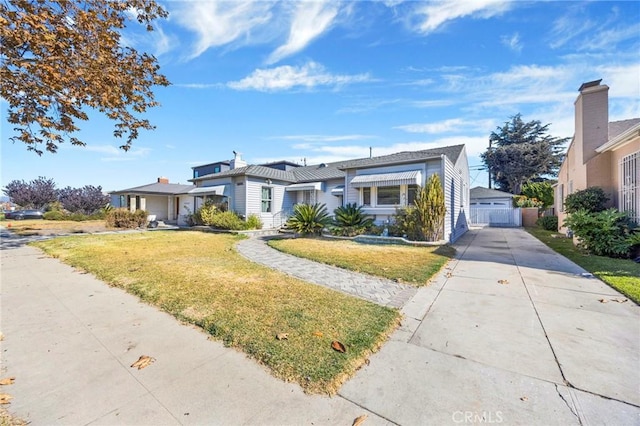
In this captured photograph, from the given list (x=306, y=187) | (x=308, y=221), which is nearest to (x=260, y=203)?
(x=306, y=187)

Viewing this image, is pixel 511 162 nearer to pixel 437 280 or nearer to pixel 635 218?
pixel 635 218

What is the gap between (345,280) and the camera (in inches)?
242

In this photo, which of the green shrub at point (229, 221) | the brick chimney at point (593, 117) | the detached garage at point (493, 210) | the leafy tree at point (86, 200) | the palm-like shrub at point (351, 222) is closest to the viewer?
the brick chimney at point (593, 117)

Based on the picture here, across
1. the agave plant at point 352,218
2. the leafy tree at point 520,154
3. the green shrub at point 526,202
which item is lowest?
the agave plant at point 352,218

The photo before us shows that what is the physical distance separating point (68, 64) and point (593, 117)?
63.6ft

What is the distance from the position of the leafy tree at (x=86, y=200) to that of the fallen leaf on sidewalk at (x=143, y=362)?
1369 inches

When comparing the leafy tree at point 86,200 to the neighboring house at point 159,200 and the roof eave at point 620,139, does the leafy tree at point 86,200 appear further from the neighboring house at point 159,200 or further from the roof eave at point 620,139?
the roof eave at point 620,139

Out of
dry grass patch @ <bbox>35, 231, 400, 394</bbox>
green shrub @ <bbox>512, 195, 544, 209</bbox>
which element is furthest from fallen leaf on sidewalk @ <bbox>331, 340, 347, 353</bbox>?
green shrub @ <bbox>512, 195, 544, 209</bbox>

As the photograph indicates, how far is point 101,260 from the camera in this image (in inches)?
316

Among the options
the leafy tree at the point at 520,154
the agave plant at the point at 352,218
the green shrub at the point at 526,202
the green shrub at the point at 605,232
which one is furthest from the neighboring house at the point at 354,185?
the leafy tree at the point at 520,154

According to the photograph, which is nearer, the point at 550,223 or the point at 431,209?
the point at 431,209

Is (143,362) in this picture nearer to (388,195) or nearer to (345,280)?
Answer: (345,280)

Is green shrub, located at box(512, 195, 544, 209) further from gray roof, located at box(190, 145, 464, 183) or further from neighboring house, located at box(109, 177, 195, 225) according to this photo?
neighboring house, located at box(109, 177, 195, 225)

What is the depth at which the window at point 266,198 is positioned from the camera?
18.9m
